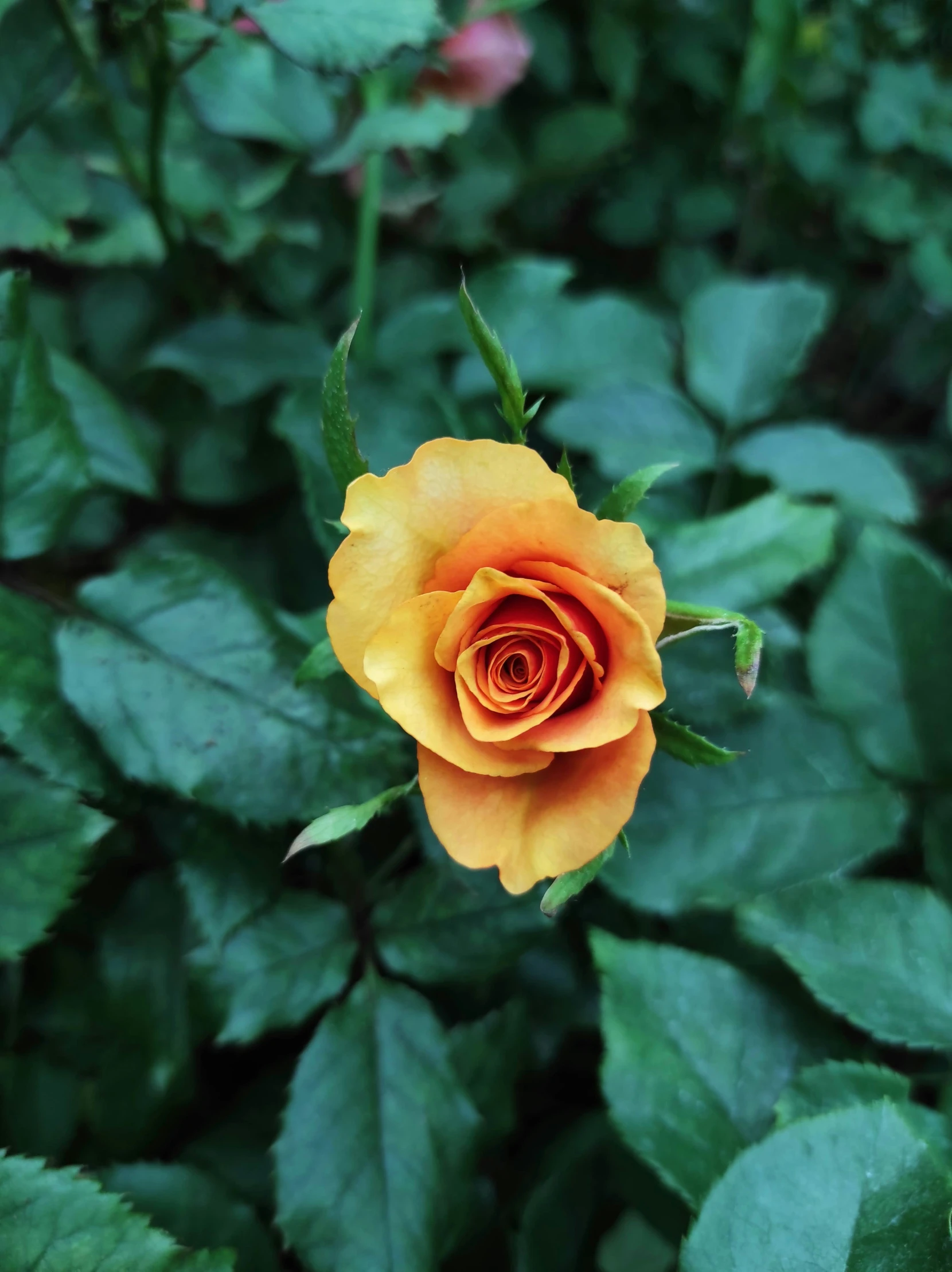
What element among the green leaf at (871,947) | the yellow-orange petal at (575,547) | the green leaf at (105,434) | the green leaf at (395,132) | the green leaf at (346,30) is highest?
the green leaf at (346,30)

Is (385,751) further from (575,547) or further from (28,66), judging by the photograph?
(28,66)

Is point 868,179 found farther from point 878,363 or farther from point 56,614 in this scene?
point 56,614

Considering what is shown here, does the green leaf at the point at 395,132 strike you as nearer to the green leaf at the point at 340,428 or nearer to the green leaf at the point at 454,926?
the green leaf at the point at 340,428

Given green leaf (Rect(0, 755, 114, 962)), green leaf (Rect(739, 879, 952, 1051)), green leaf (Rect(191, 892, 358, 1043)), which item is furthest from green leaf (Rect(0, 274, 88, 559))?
green leaf (Rect(739, 879, 952, 1051))

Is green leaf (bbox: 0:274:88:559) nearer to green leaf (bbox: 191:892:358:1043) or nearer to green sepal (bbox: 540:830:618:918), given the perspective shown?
green leaf (bbox: 191:892:358:1043)

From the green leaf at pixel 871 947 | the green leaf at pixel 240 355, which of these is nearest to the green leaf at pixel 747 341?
the green leaf at pixel 240 355

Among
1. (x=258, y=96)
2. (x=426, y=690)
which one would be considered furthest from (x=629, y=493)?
(x=258, y=96)

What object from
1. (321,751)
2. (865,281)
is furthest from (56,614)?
(865,281)
